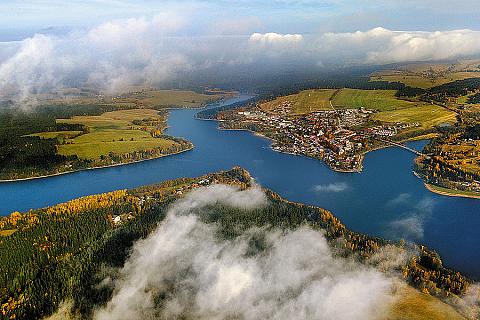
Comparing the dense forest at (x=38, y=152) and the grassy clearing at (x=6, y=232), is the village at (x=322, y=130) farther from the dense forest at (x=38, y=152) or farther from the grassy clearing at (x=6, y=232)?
the grassy clearing at (x=6, y=232)

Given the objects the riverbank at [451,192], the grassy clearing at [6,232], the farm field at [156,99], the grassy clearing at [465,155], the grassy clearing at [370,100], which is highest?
the grassy clearing at [370,100]

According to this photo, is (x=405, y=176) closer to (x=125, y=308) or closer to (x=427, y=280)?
(x=427, y=280)

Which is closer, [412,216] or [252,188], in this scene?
[412,216]

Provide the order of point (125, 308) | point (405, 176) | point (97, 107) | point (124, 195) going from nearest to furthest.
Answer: point (125, 308) → point (124, 195) → point (405, 176) → point (97, 107)

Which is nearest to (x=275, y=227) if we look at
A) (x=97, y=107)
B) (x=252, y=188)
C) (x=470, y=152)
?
(x=252, y=188)

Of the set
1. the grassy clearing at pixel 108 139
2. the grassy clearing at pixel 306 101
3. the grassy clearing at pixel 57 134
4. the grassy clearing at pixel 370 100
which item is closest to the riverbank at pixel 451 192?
the grassy clearing at pixel 370 100

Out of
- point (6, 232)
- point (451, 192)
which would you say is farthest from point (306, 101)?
point (6, 232)

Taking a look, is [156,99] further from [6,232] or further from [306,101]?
[6,232]
